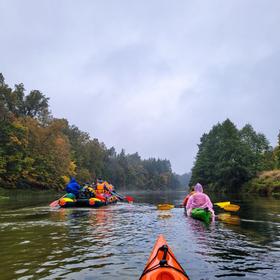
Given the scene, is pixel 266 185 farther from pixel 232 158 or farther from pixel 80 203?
pixel 80 203

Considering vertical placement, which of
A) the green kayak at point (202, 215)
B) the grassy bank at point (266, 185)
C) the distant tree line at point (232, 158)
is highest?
the distant tree line at point (232, 158)

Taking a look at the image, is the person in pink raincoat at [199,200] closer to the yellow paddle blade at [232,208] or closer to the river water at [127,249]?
the river water at [127,249]

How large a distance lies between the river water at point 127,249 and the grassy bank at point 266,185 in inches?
1132

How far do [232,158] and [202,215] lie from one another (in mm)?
43038

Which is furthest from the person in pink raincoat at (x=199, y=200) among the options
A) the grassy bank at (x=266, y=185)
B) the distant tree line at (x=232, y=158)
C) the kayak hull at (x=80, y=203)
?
the distant tree line at (x=232, y=158)

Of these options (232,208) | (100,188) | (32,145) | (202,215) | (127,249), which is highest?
(32,145)

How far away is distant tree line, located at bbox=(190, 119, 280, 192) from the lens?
5509cm

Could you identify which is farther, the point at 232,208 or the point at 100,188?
the point at 100,188

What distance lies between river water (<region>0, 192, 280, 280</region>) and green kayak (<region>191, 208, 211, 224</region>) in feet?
2.32

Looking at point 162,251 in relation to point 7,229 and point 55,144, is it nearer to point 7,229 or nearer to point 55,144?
point 7,229

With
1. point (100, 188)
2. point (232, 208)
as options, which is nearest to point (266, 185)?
point (232, 208)

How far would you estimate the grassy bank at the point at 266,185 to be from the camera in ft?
137

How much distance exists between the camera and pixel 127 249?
9.59 meters

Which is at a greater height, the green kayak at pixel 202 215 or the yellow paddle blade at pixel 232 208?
the yellow paddle blade at pixel 232 208
